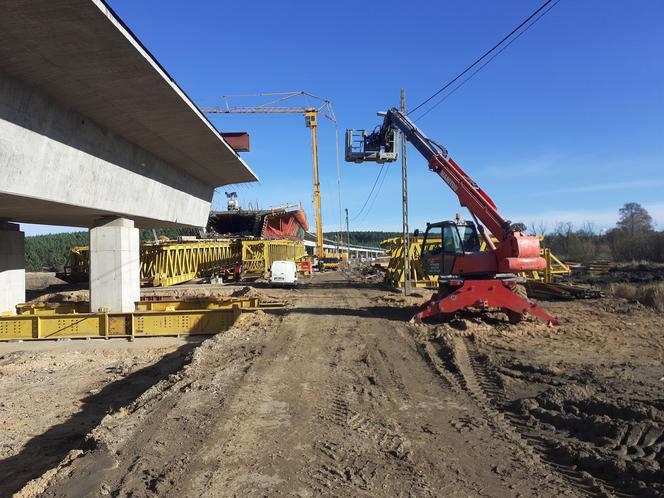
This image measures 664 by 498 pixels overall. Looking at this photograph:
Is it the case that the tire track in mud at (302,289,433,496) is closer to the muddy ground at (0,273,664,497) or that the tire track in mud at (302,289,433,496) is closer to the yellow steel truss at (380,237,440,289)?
the muddy ground at (0,273,664,497)

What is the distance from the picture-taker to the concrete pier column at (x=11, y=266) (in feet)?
53.6

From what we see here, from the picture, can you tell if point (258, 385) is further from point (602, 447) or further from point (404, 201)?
point (404, 201)

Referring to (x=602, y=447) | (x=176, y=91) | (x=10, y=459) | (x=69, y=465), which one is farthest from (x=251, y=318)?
(x=602, y=447)

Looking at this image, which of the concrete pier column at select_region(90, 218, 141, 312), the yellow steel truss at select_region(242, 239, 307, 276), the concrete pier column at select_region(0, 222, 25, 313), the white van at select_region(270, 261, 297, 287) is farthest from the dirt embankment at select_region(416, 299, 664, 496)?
the yellow steel truss at select_region(242, 239, 307, 276)

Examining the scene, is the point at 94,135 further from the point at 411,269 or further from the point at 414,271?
the point at 414,271

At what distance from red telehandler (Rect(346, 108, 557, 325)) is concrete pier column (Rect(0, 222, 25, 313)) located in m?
14.0

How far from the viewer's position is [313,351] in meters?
10.1

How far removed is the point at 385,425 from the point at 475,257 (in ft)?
26.9

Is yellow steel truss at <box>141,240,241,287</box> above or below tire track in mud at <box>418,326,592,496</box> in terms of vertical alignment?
above

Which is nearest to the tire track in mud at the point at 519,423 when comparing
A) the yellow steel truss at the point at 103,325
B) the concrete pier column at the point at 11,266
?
the yellow steel truss at the point at 103,325

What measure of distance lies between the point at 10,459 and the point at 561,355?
32.0ft

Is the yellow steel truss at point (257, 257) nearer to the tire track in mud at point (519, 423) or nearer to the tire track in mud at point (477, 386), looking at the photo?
the tire track in mud at point (477, 386)

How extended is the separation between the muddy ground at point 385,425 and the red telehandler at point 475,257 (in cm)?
182

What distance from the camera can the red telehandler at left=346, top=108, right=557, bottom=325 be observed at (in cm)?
1238
